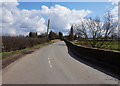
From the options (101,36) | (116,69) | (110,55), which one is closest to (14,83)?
(116,69)

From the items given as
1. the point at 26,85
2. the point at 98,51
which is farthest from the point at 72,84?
the point at 98,51

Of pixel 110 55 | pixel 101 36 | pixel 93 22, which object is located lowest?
pixel 110 55

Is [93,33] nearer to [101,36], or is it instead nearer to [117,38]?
Result: [101,36]

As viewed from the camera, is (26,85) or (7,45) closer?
(26,85)

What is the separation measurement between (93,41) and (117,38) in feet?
13.8

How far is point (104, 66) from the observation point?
26.6 feet

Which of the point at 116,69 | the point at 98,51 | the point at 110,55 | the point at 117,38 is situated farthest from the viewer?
the point at 117,38

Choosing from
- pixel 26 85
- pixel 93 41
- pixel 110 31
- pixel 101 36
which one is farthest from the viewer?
pixel 93 41

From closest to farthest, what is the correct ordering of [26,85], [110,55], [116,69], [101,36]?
[26,85]
[116,69]
[110,55]
[101,36]

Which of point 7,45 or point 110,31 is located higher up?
point 110,31

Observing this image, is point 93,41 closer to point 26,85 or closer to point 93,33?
point 93,33

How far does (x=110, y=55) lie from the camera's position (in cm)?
781

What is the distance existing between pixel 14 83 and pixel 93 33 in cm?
1616

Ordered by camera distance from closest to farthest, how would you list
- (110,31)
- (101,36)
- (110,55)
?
1. (110,55)
2. (110,31)
3. (101,36)
